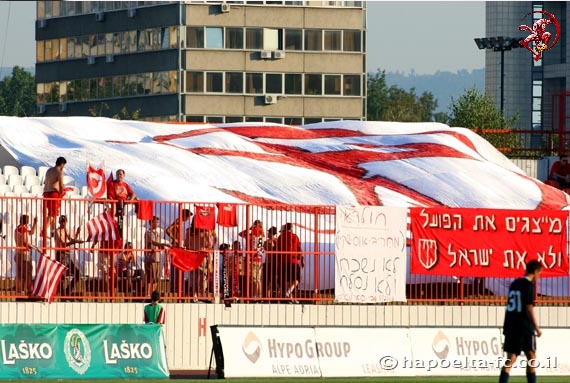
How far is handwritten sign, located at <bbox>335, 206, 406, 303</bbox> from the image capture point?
30719 millimetres

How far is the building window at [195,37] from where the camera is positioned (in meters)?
104

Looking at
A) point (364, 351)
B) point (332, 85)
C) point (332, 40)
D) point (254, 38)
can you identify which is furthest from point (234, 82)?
point (364, 351)

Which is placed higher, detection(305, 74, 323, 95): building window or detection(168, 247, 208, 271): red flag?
Result: detection(305, 74, 323, 95): building window

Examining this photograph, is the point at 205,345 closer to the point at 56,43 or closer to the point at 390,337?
the point at 390,337

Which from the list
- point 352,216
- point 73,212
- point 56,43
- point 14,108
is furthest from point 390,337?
point 14,108

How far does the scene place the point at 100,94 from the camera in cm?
11038

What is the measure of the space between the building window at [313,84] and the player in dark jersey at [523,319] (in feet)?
278

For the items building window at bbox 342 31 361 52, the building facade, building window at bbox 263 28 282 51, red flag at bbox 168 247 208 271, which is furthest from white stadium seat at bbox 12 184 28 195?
the building facade

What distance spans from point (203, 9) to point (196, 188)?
68053 millimetres

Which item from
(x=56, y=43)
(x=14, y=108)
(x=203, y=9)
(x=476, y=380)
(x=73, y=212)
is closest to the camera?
(x=476, y=380)

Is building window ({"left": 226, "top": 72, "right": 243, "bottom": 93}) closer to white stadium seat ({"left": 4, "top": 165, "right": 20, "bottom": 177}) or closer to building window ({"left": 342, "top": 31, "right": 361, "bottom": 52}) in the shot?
building window ({"left": 342, "top": 31, "right": 361, "bottom": 52})

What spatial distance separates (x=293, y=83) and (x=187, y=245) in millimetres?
76967

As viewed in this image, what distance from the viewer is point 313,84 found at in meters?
107

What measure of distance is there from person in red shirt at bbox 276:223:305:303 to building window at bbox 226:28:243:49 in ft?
246
